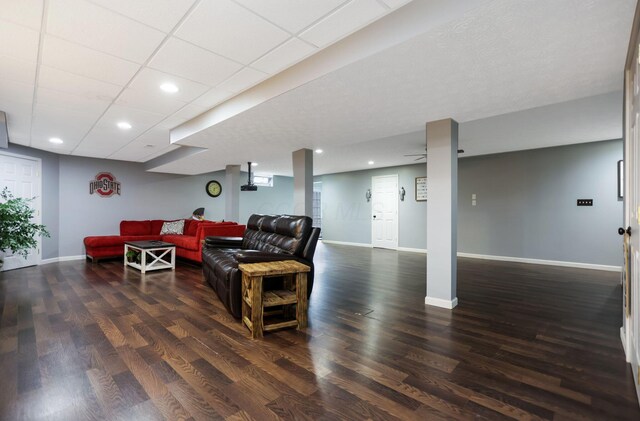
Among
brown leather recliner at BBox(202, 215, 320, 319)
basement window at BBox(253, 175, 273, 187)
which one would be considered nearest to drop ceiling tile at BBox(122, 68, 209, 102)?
brown leather recliner at BBox(202, 215, 320, 319)

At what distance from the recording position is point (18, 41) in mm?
2145

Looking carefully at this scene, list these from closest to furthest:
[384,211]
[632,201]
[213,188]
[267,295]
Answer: [632,201] < [267,295] < [384,211] < [213,188]

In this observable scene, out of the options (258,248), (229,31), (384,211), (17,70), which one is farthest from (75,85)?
(384,211)

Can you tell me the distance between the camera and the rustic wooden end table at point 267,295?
8.23ft

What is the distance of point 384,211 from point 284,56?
21.5 feet

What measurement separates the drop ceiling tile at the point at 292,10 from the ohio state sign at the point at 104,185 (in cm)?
706

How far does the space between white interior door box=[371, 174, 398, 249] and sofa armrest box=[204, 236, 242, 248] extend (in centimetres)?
488

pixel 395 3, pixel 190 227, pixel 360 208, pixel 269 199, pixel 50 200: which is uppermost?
pixel 395 3

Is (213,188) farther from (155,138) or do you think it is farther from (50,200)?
(155,138)

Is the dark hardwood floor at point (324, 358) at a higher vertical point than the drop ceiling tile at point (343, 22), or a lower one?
lower

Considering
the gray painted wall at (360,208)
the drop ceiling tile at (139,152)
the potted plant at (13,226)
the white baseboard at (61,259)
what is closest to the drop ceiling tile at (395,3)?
the drop ceiling tile at (139,152)

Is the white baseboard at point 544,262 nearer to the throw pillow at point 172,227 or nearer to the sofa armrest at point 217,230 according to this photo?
the sofa armrest at point 217,230

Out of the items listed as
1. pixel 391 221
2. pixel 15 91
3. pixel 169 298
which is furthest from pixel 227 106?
pixel 391 221

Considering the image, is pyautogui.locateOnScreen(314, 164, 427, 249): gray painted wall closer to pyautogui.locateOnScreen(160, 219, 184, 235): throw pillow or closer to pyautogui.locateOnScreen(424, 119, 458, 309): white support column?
pyautogui.locateOnScreen(424, 119, 458, 309): white support column
